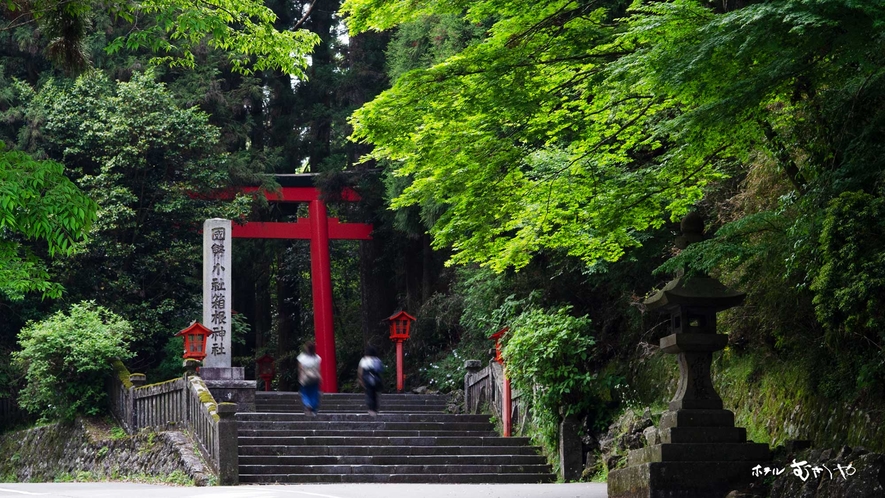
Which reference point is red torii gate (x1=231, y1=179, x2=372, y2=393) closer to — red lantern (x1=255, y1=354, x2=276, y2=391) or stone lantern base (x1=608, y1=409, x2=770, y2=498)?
red lantern (x1=255, y1=354, x2=276, y2=391)

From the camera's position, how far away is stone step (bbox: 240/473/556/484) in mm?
14219

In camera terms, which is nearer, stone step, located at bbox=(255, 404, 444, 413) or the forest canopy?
the forest canopy

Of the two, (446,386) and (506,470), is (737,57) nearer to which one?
(506,470)

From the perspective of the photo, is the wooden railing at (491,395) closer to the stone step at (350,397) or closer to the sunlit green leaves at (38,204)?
the stone step at (350,397)

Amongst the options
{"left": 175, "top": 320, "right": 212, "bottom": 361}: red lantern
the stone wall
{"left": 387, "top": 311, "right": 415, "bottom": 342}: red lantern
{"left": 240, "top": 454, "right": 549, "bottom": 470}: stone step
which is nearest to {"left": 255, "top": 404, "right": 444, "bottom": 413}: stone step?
{"left": 175, "top": 320, "right": 212, "bottom": 361}: red lantern

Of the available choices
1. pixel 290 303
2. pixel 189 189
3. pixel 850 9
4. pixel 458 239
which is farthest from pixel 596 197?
pixel 290 303

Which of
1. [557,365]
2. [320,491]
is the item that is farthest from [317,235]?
[320,491]

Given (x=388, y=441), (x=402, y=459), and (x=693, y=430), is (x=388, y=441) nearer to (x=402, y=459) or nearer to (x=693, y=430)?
(x=402, y=459)

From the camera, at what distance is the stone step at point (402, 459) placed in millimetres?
14836

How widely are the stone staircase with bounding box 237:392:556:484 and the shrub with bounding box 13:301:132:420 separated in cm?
391

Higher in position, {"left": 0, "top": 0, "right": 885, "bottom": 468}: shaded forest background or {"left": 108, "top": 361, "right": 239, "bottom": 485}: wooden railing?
{"left": 0, "top": 0, "right": 885, "bottom": 468}: shaded forest background

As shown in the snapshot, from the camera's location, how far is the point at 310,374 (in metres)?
14.0

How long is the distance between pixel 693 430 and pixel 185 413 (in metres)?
9.17

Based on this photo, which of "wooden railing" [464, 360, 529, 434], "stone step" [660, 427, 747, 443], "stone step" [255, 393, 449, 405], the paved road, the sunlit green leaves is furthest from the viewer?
"stone step" [255, 393, 449, 405]
